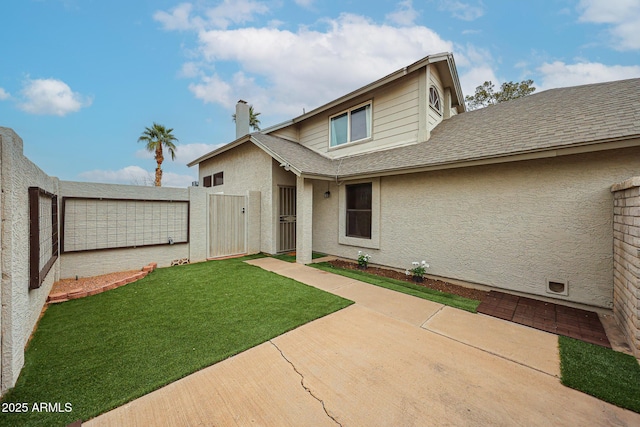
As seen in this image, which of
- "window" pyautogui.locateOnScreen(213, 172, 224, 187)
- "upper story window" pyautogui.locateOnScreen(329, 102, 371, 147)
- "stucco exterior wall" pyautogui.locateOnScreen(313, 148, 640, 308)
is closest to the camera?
"stucco exterior wall" pyautogui.locateOnScreen(313, 148, 640, 308)

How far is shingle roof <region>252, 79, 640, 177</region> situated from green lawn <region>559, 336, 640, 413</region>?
3.36 m

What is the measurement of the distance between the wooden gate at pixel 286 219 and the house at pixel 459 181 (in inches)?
1.9

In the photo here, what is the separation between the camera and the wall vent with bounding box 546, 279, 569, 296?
4535 millimetres

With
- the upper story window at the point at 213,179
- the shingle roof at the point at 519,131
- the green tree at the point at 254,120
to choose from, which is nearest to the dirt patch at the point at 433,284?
the shingle roof at the point at 519,131

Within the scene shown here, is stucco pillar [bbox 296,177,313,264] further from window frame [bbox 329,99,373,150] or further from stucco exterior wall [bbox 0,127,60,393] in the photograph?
stucco exterior wall [bbox 0,127,60,393]

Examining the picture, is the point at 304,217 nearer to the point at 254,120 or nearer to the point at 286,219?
the point at 286,219

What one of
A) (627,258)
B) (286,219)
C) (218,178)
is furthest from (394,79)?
(218,178)

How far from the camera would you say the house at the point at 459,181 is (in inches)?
170

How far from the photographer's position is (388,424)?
6.61 feet

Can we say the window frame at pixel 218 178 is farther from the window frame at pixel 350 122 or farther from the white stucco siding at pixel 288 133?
the window frame at pixel 350 122

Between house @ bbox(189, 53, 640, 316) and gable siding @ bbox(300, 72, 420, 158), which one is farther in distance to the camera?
gable siding @ bbox(300, 72, 420, 158)

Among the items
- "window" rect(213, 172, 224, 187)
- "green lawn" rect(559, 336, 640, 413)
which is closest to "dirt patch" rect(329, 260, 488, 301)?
"green lawn" rect(559, 336, 640, 413)

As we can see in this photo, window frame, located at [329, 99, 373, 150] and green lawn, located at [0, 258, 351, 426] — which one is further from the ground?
window frame, located at [329, 99, 373, 150]

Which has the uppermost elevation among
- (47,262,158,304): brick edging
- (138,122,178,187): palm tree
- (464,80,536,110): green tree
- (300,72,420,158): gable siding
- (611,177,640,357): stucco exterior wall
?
(464,80,536,110): green tree
